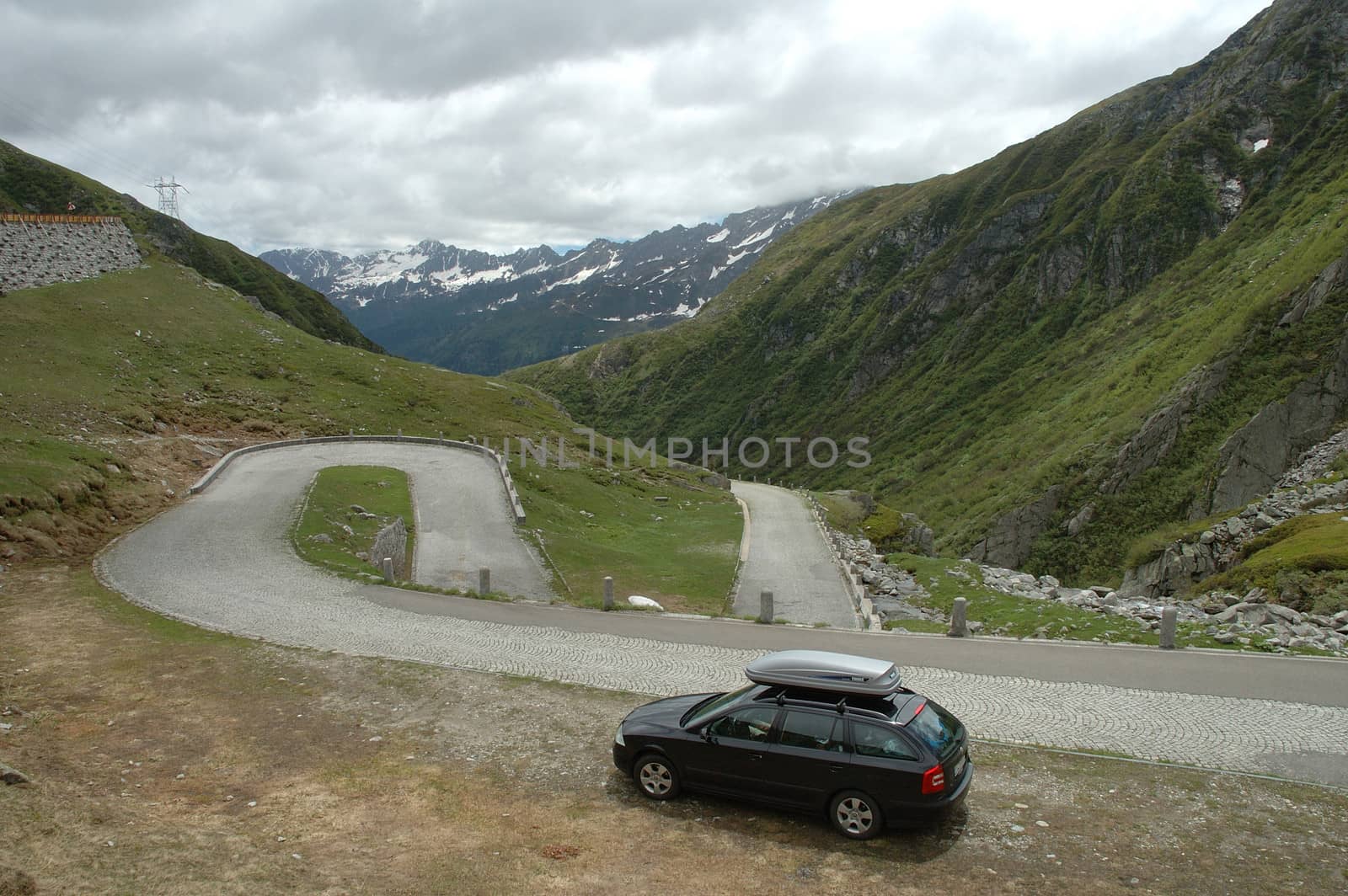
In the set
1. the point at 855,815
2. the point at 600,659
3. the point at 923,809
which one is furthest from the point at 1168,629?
the point at 600,659

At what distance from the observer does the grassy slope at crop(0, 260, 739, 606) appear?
97.0ft

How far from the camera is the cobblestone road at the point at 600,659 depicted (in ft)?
43.3

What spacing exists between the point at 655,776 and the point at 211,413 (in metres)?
48.2

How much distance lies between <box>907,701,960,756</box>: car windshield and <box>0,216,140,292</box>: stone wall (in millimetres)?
Result: 72702

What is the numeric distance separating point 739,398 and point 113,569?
156 m

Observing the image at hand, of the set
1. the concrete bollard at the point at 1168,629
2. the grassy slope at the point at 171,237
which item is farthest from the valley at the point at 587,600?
the grassy slope at the point at 171,237

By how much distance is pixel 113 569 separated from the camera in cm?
2447

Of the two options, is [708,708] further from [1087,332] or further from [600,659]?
[1087,332]

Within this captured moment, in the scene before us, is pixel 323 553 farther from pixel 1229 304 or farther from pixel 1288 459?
pixel 1229 304

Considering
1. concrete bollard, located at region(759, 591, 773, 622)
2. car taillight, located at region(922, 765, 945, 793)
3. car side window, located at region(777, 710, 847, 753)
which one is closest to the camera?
car taillight, located at region(922, 765, 945, 793)

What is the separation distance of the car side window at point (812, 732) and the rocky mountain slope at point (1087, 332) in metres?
47.0

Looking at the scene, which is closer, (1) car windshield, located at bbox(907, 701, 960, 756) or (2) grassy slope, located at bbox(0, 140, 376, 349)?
(1) car windshield, located at bbox(907, 701, 960, 756)

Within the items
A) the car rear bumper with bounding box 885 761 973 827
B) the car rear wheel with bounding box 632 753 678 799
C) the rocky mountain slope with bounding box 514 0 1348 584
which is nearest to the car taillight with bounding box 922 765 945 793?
the car rear bumper with bounding box 885 761 973 827

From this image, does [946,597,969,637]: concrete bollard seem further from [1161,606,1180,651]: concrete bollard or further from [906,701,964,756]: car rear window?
[906,701,964,756]: car rear window
